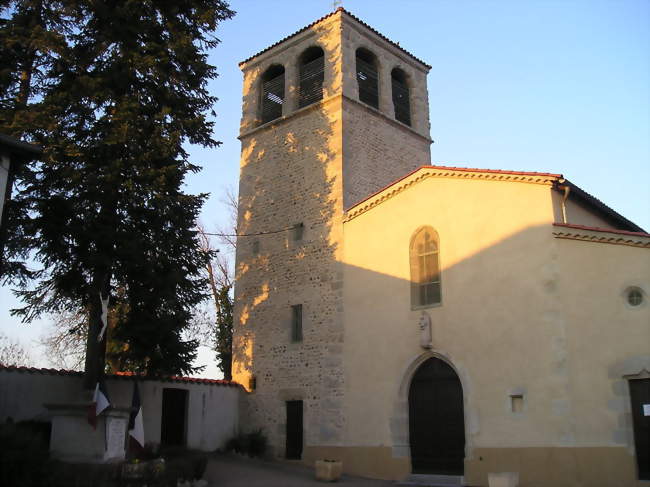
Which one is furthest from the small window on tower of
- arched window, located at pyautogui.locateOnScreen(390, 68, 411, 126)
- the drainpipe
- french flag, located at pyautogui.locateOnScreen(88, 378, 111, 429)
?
the drainpipe

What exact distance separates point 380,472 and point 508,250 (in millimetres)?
6125

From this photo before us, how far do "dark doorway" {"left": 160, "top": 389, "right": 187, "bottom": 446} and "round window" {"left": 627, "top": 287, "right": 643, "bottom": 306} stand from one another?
1147cm

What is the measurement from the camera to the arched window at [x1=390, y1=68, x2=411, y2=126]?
2144 cm

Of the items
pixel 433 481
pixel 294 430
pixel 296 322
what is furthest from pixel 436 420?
pixel 296 322

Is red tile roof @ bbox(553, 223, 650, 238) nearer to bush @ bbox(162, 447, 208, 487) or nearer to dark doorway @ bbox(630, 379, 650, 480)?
dark doorway @ bbox(630, 379, 650, 480)

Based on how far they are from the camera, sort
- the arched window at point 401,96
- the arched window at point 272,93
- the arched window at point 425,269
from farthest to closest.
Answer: the arched window at point 401,96 < the arched window at point 272,93 < the arched window at point 425,269

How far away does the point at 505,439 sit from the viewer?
1314 cm

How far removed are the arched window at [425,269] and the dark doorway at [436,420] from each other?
4.96 feet

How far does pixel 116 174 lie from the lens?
13.8m

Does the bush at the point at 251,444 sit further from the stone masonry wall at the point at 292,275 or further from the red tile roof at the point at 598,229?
the red tile roof at the point at 598,229

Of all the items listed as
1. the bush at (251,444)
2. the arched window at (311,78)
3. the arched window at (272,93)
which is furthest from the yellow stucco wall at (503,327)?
the arched window at (272,93)

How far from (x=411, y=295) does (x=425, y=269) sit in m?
0.73

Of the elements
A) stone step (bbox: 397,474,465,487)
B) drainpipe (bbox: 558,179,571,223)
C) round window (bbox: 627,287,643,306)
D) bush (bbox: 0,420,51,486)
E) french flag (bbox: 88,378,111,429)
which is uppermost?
drainpipe (bbox: 558,179,571,223)

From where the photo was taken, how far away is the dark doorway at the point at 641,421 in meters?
11.9
